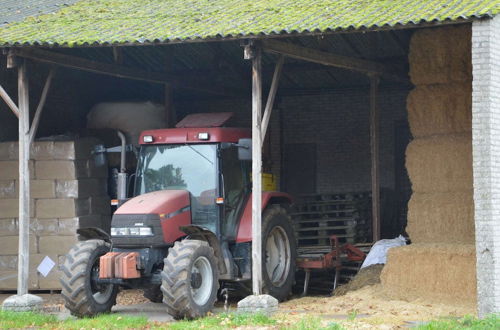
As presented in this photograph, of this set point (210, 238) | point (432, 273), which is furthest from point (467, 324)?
point (210, 238)

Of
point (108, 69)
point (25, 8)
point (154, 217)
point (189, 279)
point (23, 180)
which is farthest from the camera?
point (25, 8)

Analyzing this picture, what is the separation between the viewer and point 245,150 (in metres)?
13.8

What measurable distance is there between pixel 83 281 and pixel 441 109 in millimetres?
5408

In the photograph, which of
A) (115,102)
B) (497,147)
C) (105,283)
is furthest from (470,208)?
(115,102)

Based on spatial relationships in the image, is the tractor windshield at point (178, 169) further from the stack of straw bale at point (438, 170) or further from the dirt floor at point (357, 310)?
the stack of straw bale at point (438, 170)

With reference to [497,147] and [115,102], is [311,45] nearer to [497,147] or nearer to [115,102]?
[115,102]

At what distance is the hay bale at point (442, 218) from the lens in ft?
44.4

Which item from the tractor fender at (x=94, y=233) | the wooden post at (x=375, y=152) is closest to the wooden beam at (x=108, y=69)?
the tractor fender at (x=94, y=233)

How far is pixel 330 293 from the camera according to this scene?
16312 millimetres

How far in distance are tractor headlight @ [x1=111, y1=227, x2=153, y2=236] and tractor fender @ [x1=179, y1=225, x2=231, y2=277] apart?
1.46 ft

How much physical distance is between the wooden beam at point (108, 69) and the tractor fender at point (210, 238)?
3629mm

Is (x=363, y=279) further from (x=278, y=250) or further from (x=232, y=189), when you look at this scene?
(x=232, y=189)

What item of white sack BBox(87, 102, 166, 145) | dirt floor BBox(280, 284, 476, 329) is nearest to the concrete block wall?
white sack BBox(87, 102, 166, 145)

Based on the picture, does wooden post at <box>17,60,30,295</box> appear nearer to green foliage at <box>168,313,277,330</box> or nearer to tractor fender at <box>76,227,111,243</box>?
tractor fender at <box>76,227,111,243</box>
